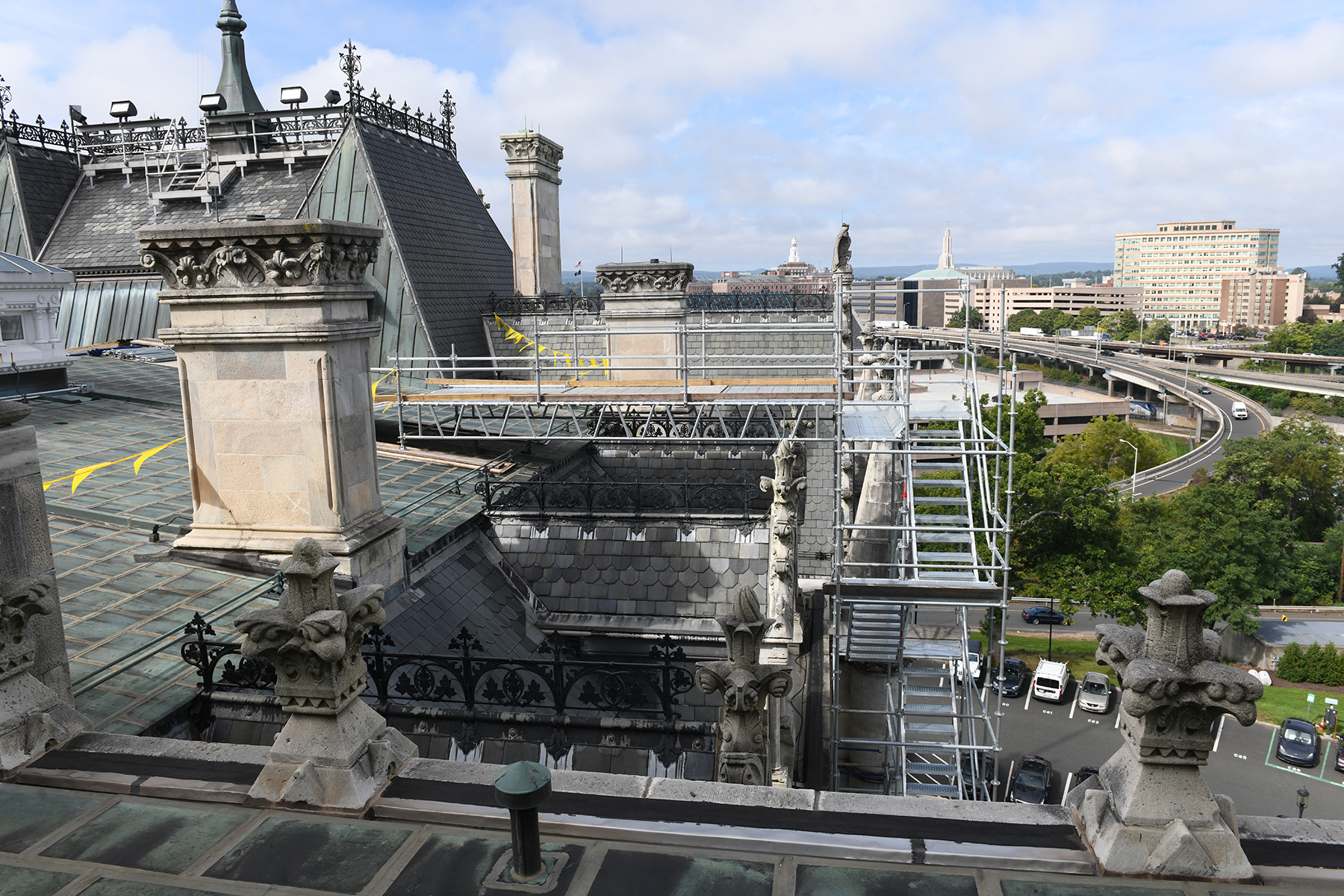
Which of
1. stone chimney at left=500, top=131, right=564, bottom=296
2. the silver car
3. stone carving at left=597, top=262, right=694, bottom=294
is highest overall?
stone chimney at left=500, top=131, right=564, bottom=296

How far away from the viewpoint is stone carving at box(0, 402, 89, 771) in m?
4.82

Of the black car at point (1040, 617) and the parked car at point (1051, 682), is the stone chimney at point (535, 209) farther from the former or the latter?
the black car at point (1040, 617)

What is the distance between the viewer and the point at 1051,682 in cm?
3300

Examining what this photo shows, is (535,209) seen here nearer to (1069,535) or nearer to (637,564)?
(637,564)

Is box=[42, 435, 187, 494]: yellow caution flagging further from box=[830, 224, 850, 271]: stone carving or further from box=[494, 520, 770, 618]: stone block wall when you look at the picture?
box=[830, 224, 850, 271]: stone carving

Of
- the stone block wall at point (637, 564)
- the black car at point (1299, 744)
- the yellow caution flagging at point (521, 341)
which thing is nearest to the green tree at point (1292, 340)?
the black car at point (1299, 744)

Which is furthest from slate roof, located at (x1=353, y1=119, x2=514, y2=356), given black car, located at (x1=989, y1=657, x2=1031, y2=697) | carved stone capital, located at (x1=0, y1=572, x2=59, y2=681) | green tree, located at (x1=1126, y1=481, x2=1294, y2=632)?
green tree, located at (x1=1126, y1=481, x2=1294, y2=632)

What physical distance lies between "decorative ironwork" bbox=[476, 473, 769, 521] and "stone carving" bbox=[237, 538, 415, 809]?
22.3ft

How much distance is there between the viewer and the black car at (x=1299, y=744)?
27484 millimetres

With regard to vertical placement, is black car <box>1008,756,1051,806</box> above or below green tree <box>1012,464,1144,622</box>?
below

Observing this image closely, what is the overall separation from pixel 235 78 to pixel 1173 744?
99.6ft

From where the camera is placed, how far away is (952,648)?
13.5 meters

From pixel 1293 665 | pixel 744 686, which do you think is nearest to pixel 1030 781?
pixel 1293 665

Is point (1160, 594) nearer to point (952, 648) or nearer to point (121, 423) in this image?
point (952, 648)
